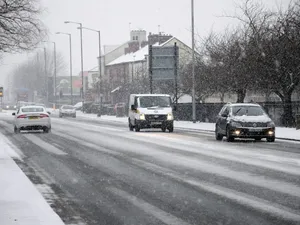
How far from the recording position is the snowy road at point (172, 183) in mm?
9445

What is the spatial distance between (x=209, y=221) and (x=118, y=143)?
1723 centimetres

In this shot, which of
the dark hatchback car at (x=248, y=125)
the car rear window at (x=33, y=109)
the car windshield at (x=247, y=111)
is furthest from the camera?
the car rear window at (x=33, y=109)

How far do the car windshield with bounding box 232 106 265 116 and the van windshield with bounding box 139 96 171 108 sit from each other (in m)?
9.37

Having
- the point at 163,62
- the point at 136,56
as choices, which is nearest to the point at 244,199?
the point at 163,62

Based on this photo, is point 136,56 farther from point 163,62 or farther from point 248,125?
point 248,125

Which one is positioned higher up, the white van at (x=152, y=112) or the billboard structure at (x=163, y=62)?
the billboard structure at (x=163, y=62)

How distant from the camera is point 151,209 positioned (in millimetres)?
9945

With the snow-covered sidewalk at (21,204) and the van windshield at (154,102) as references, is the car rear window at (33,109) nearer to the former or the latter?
the van windshield at (154,102)

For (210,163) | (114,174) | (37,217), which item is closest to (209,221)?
(37,217)

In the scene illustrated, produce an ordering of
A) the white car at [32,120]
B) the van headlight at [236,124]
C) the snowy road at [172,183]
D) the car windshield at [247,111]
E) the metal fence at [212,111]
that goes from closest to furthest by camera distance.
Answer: the snowy road at [172,183] → the van headlight at [236,124] → the car windshield at [247,111] → the white car at [32,120] → the metal fence at [212,111]

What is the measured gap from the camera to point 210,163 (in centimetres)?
1731

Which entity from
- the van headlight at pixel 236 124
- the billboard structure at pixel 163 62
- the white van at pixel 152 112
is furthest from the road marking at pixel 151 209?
the billboard structure at pixel 163 62

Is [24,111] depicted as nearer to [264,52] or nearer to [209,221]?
[264,52]

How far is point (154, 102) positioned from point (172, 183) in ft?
78.6
